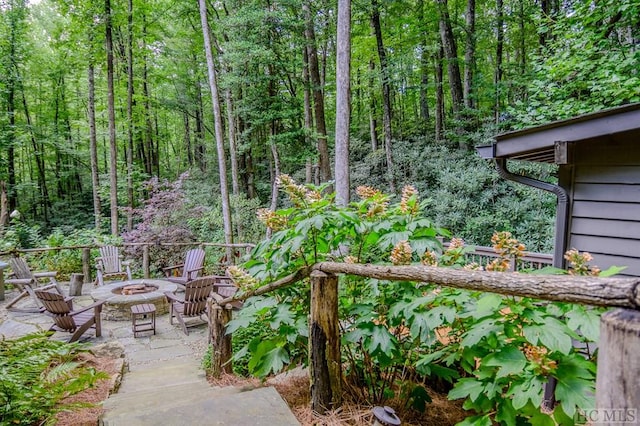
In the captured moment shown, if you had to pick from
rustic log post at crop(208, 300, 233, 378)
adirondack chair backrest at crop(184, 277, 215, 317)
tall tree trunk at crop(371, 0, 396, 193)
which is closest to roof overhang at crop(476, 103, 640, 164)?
rustic log post at crop(208, 300, 233, 378)

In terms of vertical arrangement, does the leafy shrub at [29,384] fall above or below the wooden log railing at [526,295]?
below

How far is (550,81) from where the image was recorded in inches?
293

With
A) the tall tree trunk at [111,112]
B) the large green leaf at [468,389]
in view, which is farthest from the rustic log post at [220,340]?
the tall tree trunk at [111,112]

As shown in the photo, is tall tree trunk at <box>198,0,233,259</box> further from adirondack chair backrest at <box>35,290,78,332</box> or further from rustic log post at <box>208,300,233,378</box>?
rustic log post at <box>208,300,233,378</box>

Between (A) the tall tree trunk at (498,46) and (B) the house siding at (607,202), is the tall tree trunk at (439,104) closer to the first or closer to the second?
(A) the tall tree trunk at (498,46)

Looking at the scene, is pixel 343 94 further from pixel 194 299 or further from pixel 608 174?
pixel 608 174

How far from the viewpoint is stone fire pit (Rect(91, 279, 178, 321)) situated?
19.2ft

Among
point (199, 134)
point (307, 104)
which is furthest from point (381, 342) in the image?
point (199, 134)

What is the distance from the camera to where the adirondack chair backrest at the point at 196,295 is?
17.1ft

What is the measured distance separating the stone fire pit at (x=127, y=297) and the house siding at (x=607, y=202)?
5.92 m

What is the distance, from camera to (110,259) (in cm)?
791

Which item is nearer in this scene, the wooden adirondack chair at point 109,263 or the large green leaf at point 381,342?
the large green leaf at point 381,342

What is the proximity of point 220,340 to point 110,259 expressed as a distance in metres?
6.07

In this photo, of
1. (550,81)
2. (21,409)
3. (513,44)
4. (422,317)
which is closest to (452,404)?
(422,317)
